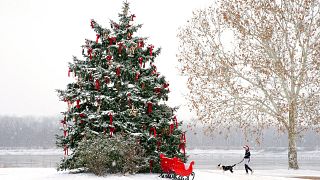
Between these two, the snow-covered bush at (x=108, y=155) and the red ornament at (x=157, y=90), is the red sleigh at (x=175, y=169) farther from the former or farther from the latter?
the red ornament at (x=157, y=90)

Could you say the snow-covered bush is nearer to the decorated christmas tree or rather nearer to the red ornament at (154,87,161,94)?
the decorated christmas tree

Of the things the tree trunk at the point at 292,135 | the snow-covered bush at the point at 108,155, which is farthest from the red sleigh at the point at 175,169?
the tree trunk at the point at 292,135

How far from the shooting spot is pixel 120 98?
21266 mm

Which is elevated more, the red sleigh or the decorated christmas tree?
the decorated christmas tree

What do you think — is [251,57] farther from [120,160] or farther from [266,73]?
[120,160]

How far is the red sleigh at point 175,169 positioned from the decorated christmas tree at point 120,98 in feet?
4.72

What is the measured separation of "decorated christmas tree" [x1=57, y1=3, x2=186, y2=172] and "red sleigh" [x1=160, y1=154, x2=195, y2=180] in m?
1.44

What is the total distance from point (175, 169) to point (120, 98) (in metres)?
5.08

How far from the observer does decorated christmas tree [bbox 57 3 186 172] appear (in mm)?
20703

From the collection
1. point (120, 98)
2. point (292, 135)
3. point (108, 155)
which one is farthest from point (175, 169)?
point (292, 135)

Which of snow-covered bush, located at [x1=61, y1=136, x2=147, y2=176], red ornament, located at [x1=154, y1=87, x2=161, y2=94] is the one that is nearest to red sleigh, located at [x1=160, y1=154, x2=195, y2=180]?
snow-covered bush, located at [x1=61, y1=136, x2=147, y2=176]

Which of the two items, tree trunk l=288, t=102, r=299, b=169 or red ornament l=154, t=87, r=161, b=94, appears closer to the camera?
red ornament l=154, t=87, r=161, b=94

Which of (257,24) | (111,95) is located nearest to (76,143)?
(111,95)

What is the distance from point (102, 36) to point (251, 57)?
12.2m
